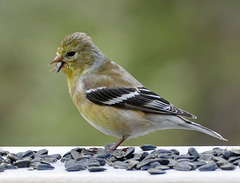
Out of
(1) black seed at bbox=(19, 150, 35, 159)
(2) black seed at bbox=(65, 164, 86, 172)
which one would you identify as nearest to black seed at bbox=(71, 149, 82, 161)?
(1) black seed at bbox=(19, 150, 35, 159)

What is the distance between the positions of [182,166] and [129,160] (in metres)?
0.60

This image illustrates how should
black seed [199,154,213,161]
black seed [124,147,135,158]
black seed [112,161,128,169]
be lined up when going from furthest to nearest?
black seed [124,147,135,158] < black seed [199,154,213,161] < black seed [112,161,128,169]

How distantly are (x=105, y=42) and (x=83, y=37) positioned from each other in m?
2.58

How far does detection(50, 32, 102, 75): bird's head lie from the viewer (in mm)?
5492

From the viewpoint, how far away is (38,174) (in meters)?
3.83

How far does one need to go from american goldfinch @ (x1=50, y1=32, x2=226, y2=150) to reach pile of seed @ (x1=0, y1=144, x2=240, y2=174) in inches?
9.5

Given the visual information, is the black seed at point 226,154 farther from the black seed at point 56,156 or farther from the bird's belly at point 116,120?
the black seed at point 56,156

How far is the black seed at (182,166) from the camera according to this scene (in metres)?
4.00

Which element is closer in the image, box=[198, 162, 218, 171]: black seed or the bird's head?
box=[198, 162, 218, 171]: black seed

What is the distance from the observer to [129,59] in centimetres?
809

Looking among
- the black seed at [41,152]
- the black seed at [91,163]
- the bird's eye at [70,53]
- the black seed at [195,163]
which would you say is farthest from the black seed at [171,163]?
the bird's eye at [70,53]

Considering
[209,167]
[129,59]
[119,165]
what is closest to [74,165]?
[119,165]

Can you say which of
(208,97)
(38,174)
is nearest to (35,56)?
(208,97)

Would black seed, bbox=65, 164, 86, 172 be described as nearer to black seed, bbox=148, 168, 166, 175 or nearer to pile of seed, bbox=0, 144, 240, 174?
pile of seed, bbox=0, 144, 240, 174
